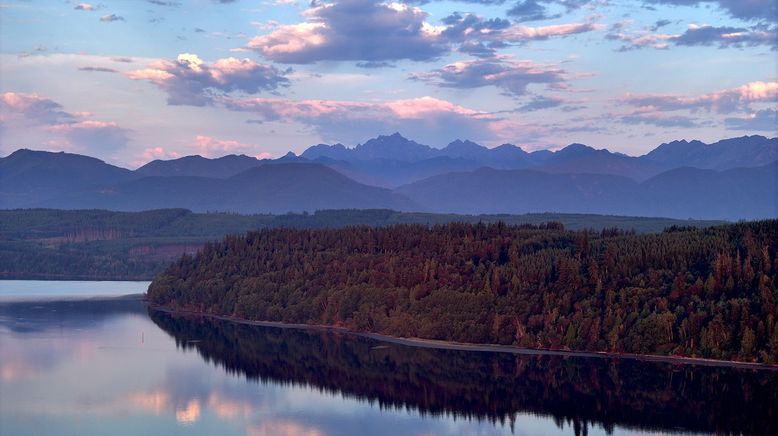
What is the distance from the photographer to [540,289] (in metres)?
149

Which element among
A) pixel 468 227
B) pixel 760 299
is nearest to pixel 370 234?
pixel 468 227

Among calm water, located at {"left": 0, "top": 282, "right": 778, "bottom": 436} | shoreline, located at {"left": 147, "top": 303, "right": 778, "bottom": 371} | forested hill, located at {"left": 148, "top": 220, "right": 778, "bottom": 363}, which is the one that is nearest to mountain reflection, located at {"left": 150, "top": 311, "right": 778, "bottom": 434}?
calm water, located at {"left": 0, "top": 282, "right": 778, "bottom": 436}

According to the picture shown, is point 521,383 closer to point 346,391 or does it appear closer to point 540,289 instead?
point 346,391

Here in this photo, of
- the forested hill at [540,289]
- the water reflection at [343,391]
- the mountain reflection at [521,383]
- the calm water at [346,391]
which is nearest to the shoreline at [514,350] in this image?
the forested hill at [540,289]

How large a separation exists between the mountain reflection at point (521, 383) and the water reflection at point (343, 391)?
209mm

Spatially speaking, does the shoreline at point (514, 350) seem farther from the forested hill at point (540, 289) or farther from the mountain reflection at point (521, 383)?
the mountain reflection at point (521, 383)

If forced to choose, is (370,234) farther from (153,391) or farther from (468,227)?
(153,391)

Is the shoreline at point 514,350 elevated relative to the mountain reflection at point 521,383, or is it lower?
elevated

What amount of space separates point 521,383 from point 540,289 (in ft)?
101

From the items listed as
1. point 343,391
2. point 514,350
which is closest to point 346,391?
point 343,391

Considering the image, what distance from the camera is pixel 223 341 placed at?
159m

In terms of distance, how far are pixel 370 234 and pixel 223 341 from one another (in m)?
44.5

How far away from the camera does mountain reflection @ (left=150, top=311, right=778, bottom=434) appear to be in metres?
104

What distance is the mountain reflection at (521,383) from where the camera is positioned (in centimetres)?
10425
